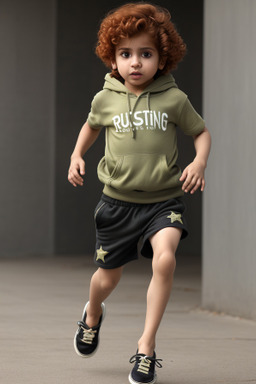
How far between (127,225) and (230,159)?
247 centimetres

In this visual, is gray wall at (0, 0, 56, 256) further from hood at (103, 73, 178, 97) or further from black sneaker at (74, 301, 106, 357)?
hood at (103, 73, 178, 97)

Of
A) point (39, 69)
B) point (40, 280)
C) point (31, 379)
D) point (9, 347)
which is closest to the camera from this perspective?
point (31, 379)

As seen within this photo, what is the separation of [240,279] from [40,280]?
3.25m

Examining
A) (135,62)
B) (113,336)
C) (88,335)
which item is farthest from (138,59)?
(113,336)

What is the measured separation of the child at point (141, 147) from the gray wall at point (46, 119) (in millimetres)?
7830

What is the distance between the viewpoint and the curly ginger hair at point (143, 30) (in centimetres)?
455

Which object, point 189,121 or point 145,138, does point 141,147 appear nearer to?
point 145,138

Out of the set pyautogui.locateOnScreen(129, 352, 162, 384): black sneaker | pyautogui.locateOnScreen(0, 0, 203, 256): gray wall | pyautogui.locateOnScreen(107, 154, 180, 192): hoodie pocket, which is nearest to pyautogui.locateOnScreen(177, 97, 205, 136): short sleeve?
pyautogui.locateOnScreen(107, 154, 180, 192): hoodie pocket

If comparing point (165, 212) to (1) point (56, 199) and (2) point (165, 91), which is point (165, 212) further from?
(1) point (56, 199)

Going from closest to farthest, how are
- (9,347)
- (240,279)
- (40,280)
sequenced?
(9,347)
(240,279)
(40,280)

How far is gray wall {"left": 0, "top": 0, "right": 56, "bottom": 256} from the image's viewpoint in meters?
12.3

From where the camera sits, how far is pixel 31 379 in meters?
4.45

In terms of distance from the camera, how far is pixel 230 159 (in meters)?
6.91

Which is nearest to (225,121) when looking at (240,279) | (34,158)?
(240,279)
